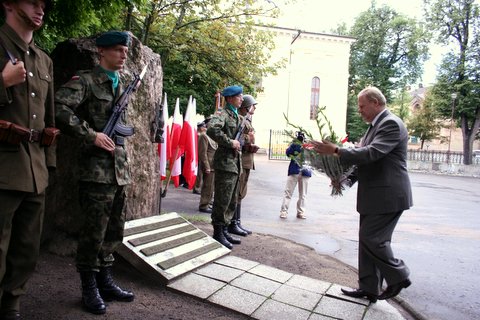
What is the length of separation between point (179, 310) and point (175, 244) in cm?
118

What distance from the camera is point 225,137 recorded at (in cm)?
555

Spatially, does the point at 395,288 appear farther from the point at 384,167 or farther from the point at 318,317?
the point at 384,167

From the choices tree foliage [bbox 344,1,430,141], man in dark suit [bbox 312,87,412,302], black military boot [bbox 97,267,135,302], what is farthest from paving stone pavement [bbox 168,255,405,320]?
tree foliage [bbox 344,1,430,141]

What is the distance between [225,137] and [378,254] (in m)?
2.52

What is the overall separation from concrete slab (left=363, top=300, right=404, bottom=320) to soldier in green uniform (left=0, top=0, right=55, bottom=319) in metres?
2.86

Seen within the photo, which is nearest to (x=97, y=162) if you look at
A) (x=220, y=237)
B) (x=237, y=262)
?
(x=237, y=262)

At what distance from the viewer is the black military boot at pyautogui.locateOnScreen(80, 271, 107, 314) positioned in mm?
3307

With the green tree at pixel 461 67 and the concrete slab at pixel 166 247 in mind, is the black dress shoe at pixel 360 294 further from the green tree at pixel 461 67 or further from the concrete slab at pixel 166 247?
the green tree at pixel 461 67

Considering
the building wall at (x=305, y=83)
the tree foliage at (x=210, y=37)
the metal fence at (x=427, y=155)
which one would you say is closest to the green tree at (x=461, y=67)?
the metal fence at (x=427, y=155)

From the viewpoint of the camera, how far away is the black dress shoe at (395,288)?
3.85 meters

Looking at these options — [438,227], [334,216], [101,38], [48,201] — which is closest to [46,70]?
[101,38]

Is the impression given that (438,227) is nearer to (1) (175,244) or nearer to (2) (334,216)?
(2) (334,216)

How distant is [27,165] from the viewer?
2746 mm

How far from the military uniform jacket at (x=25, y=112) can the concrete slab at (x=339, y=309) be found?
261cm
